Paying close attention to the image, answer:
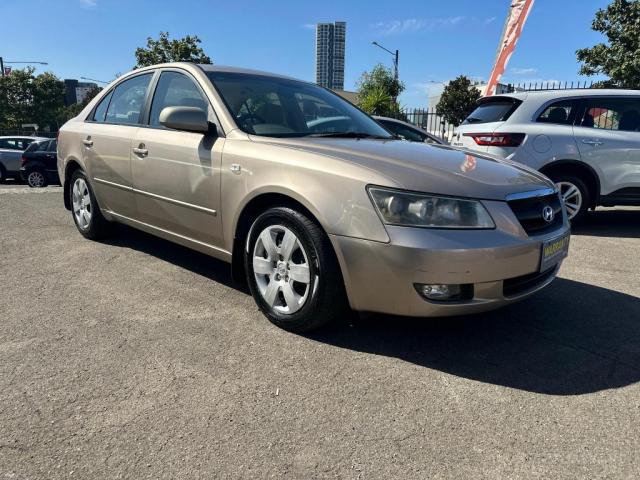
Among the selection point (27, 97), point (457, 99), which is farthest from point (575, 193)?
point (27, 97)

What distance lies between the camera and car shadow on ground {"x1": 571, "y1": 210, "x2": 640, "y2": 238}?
6375 millimetres

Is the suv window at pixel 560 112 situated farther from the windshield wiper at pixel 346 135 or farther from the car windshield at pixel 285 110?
the windshield wiper at pixel 346 135

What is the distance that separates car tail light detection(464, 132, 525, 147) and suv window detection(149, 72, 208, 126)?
13.3 ft

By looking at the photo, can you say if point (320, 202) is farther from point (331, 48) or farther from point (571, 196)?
point (331, 48)

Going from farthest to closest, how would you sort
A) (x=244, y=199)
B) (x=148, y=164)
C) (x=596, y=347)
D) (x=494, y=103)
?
1. (x=494, y=103)
2. (x=148, y=164)
3. (x=244, y=199)
4. (x=596, y=347)

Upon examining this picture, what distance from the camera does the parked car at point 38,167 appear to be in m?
13.9

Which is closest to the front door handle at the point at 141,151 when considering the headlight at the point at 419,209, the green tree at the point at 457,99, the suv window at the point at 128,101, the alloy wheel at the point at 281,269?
the suv window at the point at 128,101

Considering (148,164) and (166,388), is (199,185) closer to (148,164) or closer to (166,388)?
(148,164)

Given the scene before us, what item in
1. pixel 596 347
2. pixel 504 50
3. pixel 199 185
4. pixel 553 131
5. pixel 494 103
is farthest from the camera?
pixel 504 50

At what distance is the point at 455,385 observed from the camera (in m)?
2.54

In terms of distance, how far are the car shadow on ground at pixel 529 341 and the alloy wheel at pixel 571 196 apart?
111 inches

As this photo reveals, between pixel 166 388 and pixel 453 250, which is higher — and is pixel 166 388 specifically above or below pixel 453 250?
below

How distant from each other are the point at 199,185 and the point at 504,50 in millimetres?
14587

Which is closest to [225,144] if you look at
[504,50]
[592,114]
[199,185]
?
[199,185]
